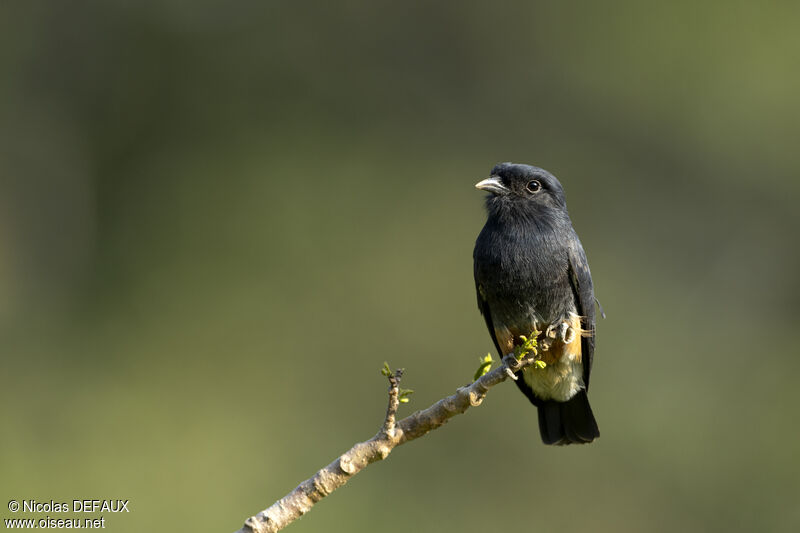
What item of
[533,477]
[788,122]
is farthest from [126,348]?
[788,122]

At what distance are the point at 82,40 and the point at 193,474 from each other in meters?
7.25

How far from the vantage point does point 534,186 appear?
237 inches

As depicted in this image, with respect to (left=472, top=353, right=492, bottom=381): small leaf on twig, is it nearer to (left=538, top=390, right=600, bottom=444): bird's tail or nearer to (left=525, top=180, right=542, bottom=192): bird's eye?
(left=525, top=180, right=542, bottom=192): bird's eye

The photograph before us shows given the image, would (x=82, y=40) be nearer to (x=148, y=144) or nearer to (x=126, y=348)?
(x=148, y=144)

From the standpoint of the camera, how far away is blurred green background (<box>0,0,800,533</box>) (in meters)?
11.9

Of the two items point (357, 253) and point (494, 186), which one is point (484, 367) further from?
point (357, 253)

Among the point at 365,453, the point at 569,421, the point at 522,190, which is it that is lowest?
the point at 365,453

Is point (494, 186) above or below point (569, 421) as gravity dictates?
above

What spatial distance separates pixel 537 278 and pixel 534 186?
0.74 m

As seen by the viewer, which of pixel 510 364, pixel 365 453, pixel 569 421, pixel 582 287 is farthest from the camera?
pixel 569 421

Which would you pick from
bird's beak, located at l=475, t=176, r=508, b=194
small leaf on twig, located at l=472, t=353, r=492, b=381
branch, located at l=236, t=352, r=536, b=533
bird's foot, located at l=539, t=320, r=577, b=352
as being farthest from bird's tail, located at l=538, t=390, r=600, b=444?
branch, located at l=236, t=352, r=536, b=533

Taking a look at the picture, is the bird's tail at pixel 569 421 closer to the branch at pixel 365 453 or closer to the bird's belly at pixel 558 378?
the bird's belly at pixel 558 378

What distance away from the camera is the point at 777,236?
1423 cm

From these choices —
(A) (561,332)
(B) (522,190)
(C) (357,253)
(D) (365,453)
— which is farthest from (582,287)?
(C) (357,253)
